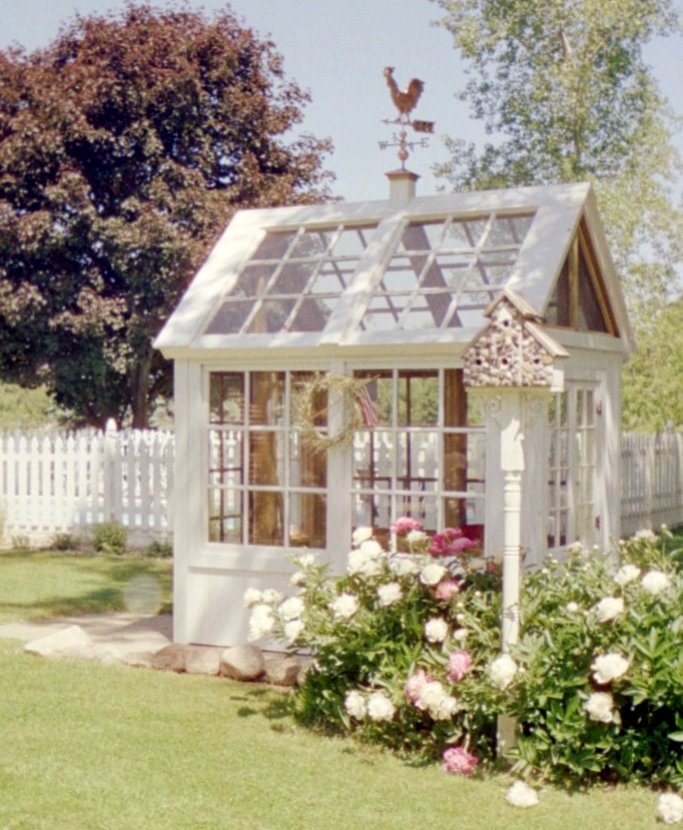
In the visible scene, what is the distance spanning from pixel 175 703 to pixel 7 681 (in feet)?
4.47

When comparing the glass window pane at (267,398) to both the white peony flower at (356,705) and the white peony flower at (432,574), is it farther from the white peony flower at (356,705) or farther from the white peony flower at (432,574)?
the white peony flower at (356,705)

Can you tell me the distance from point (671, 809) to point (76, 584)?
9.55m

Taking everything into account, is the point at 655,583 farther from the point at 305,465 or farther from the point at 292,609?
the point at 305,465

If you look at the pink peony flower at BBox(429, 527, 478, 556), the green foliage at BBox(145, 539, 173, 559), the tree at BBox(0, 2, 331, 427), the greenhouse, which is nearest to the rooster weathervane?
the greenhouse

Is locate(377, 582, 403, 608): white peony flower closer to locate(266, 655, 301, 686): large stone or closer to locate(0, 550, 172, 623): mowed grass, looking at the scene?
locate(266, 655, 301, 686): large stone

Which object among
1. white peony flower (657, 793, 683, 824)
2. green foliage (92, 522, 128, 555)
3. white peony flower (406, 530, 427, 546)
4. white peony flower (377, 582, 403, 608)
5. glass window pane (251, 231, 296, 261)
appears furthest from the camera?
green foliage (92, 522, 128, 555)

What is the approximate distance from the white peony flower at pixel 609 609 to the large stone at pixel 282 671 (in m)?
2.91

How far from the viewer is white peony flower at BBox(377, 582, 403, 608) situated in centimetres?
719

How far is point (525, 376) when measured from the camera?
6691 millimetres

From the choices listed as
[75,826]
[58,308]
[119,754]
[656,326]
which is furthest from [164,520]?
[75,826]

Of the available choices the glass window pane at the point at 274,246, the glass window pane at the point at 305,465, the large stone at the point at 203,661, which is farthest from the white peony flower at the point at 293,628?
the glass window pane at the point at 274,246

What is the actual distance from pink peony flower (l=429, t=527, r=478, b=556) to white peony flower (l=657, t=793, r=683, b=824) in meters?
2.17

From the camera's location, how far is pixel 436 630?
6.87 metres

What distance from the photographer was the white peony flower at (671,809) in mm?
5754
